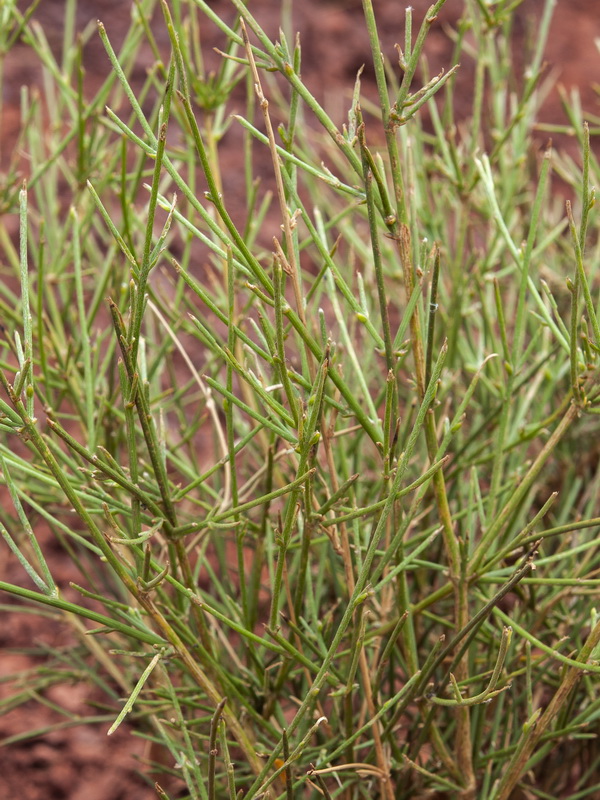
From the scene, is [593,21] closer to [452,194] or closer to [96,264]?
[452,194]

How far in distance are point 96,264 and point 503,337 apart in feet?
1.70

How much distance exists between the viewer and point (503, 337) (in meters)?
0.53

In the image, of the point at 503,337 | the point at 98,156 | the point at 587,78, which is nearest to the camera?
the point at 503,337

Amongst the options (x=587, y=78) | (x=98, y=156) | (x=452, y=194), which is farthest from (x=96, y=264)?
(x=587, y=78)

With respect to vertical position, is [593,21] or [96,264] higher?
[96,264]

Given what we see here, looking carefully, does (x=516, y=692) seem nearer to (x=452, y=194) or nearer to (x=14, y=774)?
(x=452, y=194)

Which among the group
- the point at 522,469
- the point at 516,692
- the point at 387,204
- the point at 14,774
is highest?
the point at 387,204

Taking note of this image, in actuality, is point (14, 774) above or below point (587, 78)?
below

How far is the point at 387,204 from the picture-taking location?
427 mm

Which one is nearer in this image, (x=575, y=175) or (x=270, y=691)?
(x=270, y=691)

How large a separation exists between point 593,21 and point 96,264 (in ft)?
4.11

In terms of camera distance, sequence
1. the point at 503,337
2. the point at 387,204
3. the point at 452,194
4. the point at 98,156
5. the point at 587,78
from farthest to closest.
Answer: the point at 587,78, the point at 452,194, the point at 98,156, the point at 503,337, the point at 387,204

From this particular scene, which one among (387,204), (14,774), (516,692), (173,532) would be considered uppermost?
(387,204)

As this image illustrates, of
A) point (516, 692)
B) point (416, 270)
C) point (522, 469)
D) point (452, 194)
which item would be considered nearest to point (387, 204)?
point (416, 270)
